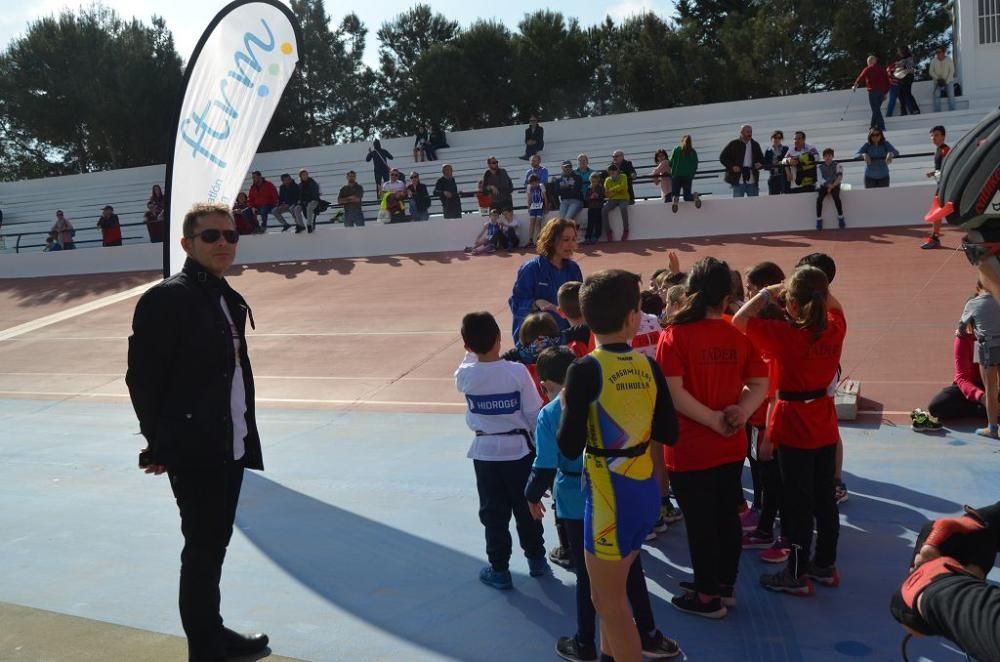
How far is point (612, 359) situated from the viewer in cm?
339

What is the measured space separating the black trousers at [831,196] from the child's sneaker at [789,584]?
12.2 meters

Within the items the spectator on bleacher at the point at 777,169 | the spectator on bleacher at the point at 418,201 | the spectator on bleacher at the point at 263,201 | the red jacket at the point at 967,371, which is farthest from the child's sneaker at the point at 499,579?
the spectator on bleacher at the point at 263,201

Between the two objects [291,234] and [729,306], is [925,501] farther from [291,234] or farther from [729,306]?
[291,234]

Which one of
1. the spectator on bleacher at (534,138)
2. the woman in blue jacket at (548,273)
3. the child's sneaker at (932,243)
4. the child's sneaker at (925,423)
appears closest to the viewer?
the woman in blue jacket at (548,273)

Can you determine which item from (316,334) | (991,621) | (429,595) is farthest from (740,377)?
(316,334)

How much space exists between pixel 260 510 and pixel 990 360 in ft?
16.9

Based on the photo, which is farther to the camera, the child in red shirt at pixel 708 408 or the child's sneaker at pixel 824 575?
the child's sneaker at pixel 824 575

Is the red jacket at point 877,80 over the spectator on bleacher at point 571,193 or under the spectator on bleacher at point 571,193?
over

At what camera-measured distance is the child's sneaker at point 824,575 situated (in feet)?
14.4

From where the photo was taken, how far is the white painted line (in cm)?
1567

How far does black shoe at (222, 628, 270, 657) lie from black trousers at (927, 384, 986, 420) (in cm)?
513

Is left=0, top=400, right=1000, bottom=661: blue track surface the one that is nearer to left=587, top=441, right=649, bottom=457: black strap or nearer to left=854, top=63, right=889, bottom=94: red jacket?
left=587, top=441, right=649, bottom=457: black strap

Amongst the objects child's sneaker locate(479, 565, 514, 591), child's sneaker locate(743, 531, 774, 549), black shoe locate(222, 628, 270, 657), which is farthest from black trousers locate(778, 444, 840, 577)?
black shoe locate(222, 628, 270, 657)

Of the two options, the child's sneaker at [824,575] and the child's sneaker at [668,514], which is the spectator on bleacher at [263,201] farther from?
the child's sneaker at [824,575]
